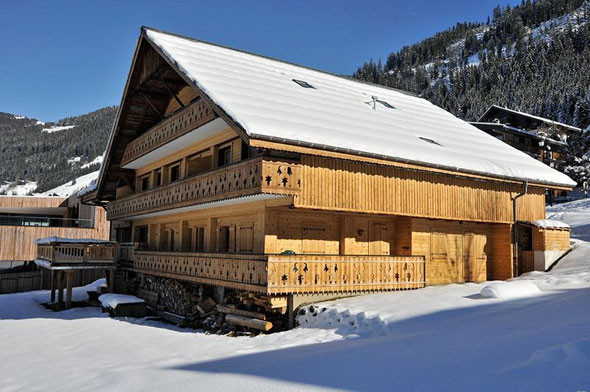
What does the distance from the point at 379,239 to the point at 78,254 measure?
14918 millimetres

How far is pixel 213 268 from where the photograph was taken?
659 inches

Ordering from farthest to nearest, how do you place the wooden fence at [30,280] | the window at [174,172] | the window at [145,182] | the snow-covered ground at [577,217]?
the wooden fence at [30,280]
the window at [145,182]
the snow-covered ground at [577,217]
the window at [174,172]

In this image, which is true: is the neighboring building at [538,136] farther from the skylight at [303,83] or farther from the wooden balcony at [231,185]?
the wooden balcony at [231,185]

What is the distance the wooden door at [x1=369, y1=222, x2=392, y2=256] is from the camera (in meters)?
18.2

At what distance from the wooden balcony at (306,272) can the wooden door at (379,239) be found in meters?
1.85

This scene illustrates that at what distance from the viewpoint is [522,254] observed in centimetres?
2102

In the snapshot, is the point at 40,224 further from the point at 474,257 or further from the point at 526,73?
the point at 526,73

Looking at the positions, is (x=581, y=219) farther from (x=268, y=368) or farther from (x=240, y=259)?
(x=268, y=368)

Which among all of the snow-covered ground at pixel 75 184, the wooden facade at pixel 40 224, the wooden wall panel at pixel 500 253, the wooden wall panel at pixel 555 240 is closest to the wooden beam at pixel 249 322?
the wooden wall panel at pixel 500 253

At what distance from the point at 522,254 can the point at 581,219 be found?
1191 centimetres

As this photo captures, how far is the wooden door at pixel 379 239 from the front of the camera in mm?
18156

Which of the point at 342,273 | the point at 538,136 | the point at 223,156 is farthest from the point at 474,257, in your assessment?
the point at 538,136

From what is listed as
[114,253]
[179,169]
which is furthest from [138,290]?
[179,169]

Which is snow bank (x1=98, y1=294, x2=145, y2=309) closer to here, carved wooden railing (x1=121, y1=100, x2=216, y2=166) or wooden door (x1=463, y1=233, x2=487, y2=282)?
carved wooden railing (x1=121, y1=100, x2=216, y2=166)
